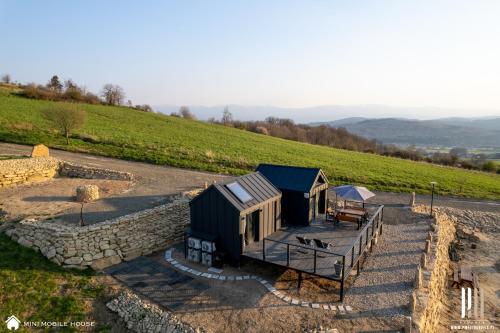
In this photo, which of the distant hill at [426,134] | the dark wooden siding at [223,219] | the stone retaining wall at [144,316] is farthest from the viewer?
the distant hill at [426,134]

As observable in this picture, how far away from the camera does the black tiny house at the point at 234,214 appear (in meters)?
13.3

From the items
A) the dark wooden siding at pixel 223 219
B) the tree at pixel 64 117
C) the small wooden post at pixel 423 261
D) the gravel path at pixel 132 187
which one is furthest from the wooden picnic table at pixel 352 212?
the tree at pixel 64 117

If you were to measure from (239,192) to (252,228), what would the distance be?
5.34ft

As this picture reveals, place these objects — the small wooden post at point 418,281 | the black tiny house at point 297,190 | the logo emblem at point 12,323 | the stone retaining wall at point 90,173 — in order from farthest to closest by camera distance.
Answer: the stone retaining wall at point 90,173
the black tiny house at point 297,190
the small wooden post at point 418,281
the logo emblem at point 12,323

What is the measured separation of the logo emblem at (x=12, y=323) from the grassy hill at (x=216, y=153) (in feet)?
66.5

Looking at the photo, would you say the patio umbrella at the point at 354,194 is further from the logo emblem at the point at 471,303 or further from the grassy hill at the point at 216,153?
the grassy hill at the point at 216,153

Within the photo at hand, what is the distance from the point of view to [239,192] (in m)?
13.8

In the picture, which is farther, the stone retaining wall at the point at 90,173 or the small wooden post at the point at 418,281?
the stone retaining wall at the point at 90,173

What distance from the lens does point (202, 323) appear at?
10148mm

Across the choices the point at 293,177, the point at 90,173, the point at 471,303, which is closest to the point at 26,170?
the point at 90,173

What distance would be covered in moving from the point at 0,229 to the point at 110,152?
1819 centimetres

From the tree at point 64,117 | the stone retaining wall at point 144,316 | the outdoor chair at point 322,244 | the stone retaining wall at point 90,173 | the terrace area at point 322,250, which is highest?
the tree at point 64,117

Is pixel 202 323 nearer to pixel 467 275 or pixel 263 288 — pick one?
pixel 263 288

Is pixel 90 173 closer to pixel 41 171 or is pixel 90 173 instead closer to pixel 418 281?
pixel 41 171
